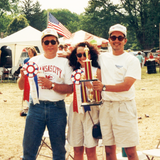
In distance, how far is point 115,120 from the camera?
119 inches

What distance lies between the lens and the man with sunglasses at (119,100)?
2982 mm

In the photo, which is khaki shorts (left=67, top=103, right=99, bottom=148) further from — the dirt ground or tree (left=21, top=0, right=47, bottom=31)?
tree (left=21, top=0, right=47, bottom=31)

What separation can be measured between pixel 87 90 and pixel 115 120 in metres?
0.45

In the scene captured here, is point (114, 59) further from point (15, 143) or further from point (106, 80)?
point (15, 143)

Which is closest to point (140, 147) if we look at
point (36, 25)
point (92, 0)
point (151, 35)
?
point (151, 35)

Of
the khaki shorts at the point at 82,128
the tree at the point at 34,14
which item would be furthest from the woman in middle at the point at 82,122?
the tree at the point at 34,14

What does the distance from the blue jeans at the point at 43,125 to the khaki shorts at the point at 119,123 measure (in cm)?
46

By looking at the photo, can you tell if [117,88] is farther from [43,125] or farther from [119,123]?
[43,125]

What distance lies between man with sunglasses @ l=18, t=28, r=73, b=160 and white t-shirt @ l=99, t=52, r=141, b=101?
1.32 feet

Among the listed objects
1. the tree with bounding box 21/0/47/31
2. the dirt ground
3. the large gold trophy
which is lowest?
the dirt ground

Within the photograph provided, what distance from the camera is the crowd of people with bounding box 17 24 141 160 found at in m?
3.00

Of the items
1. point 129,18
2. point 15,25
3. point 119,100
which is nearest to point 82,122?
point 119,100

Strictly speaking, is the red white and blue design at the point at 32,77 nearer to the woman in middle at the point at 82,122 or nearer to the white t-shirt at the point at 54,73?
the white t-shirt at the point at 54,73

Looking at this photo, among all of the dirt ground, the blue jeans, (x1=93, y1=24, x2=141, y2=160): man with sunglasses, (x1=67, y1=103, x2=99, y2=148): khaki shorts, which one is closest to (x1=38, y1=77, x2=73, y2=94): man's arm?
the blue jeans
